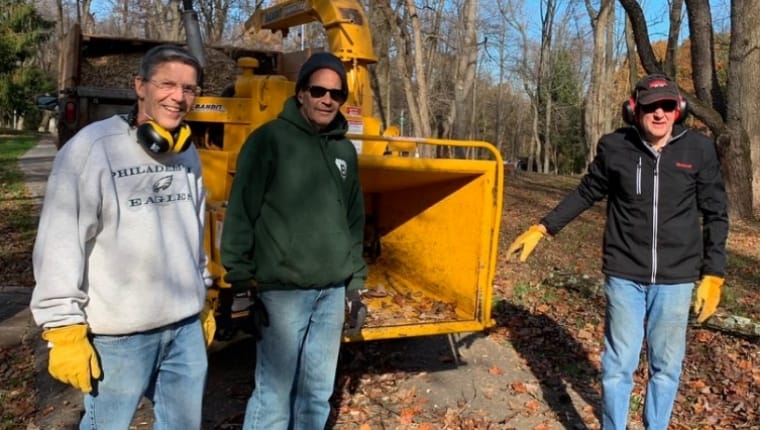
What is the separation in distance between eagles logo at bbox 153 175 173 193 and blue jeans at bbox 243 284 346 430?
729 mm

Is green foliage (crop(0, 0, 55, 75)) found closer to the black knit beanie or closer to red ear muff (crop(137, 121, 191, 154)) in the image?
the black knit beanie

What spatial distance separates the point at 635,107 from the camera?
3.66m

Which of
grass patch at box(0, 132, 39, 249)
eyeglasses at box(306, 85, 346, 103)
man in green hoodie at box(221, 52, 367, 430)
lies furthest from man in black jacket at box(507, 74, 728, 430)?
grass patch at box(0, 132, 39, 249)

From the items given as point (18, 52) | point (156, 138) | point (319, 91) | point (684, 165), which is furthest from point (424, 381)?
point (18, 52)

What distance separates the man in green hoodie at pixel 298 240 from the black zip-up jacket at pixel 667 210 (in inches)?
58.8

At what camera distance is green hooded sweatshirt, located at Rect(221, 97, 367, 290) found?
9.67 feet

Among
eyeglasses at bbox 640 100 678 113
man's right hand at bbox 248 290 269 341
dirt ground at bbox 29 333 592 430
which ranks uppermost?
eyeglasses at bbox 640 100 678 113

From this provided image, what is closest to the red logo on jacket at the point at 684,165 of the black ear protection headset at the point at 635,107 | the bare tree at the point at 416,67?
the black ear protection headset at the point at 635,107

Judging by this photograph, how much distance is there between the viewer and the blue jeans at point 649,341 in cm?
364

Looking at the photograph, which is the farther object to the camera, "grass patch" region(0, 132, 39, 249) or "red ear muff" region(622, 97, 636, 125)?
"grass patch" region(0, 132, 39, 249)

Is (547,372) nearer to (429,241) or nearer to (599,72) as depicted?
(429,241)

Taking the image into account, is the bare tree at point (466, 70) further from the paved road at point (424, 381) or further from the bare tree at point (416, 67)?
the paved road at point (424, 381)

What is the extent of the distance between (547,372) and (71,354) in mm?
3907

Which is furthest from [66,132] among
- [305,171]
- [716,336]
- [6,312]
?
[716,336]
